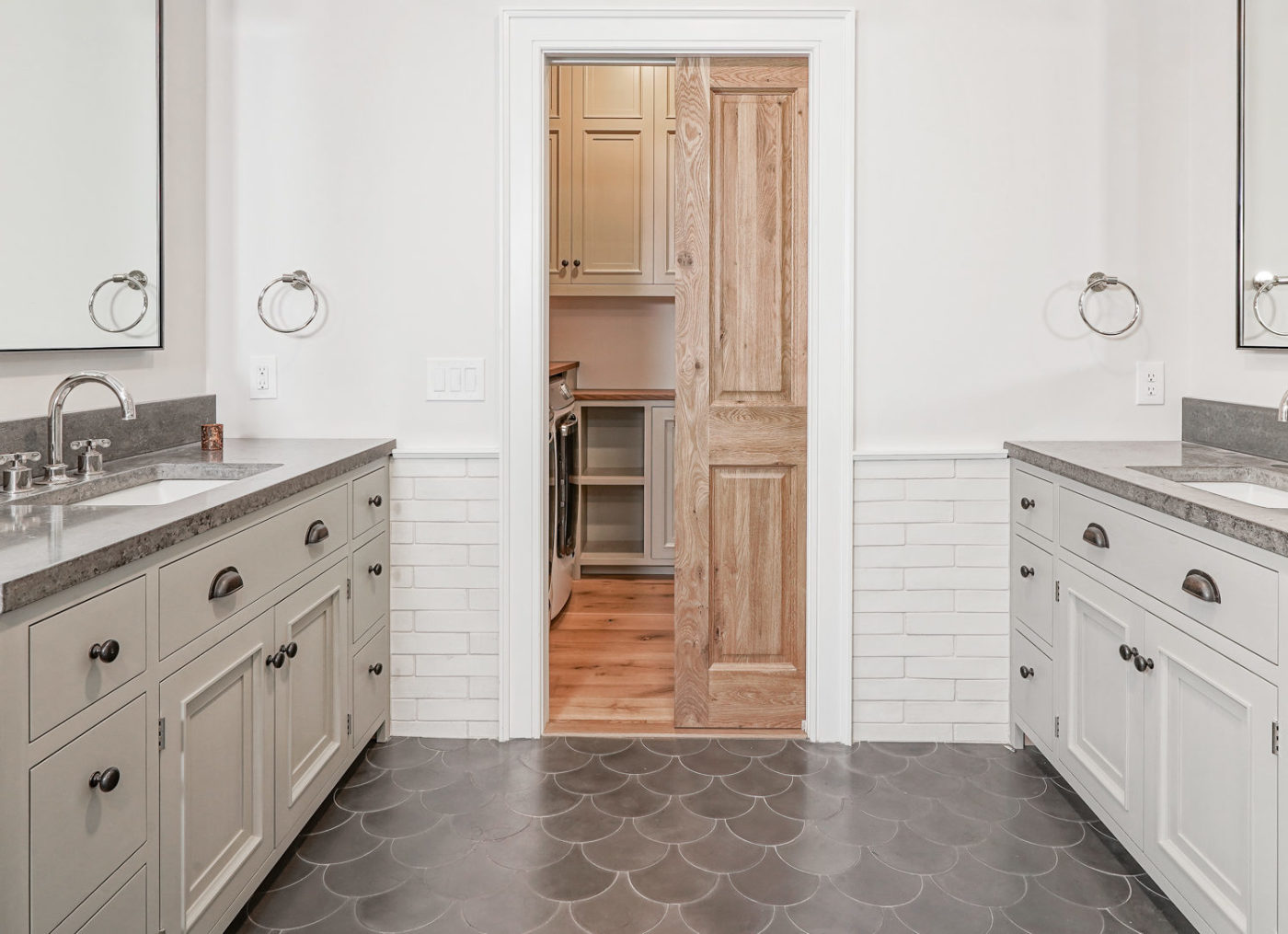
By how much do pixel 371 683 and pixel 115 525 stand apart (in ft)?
4.20

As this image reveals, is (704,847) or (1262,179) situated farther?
(1262,179)

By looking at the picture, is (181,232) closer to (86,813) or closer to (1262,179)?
(86,813)

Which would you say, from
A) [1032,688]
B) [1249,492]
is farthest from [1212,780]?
[1032,688]

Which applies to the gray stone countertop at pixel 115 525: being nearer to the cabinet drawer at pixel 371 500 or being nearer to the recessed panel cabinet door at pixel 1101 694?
the cabinet drawer at pixel 371 500

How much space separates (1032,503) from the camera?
2.62 meters

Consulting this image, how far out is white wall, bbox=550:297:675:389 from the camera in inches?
198

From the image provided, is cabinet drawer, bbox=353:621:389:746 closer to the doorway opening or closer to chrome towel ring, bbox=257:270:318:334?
the doorway opening

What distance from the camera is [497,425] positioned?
2824 millimetres

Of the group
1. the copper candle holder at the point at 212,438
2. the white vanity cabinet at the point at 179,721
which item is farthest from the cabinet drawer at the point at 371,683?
the copper candle holder at the point at 212,438

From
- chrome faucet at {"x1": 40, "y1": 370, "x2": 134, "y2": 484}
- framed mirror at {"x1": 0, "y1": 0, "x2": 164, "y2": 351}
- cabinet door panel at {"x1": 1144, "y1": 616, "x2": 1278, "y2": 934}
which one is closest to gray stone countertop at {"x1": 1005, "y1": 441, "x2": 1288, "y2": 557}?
cabinet door panel at {"x1": 1144, "y1": 616, "x2": 1278, "y2": 934}

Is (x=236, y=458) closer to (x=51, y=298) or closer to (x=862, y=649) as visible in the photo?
(x=51, y=298)

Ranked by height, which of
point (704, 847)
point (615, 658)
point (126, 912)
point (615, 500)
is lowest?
point (704, 847)

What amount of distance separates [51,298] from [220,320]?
79 centimetres

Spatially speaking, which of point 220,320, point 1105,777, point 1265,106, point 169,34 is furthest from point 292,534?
point 1265,106
